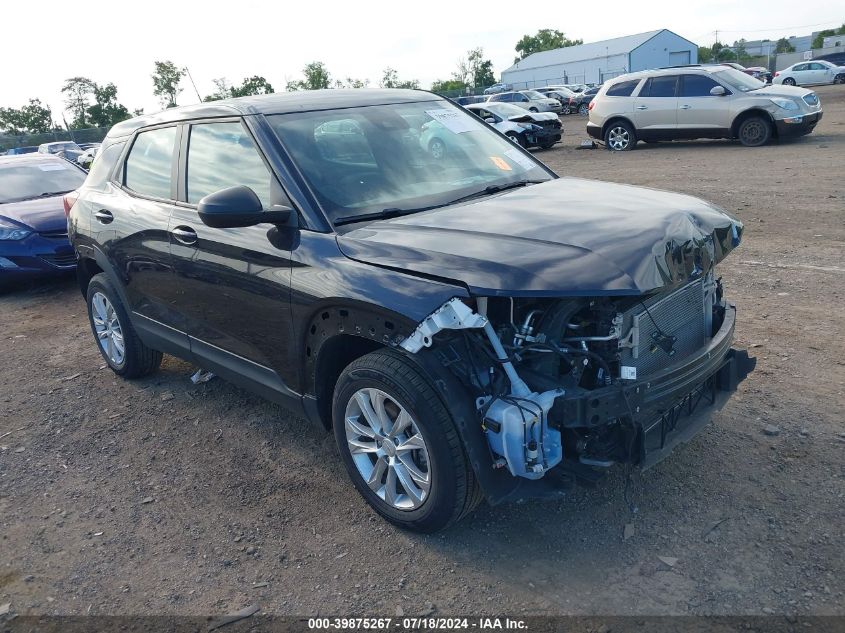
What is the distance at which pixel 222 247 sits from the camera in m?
3.84

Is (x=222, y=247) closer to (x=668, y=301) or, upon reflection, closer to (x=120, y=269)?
(x=120, y=269)

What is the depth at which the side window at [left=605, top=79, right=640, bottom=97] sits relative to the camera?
55.8 feet

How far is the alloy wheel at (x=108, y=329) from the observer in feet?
17.7

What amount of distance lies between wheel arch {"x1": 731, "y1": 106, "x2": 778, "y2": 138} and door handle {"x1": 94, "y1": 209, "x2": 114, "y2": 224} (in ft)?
46.3

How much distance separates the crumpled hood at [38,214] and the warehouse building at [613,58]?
66873 mm

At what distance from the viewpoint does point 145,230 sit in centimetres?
454

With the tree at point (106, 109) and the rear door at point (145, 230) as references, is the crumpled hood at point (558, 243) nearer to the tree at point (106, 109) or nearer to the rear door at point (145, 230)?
the rear door at point (145, 230)

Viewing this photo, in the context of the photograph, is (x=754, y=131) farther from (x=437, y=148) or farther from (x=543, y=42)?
(x=543, y=42)

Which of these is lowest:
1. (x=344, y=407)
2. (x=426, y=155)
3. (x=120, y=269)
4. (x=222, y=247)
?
(x=344, y=407)

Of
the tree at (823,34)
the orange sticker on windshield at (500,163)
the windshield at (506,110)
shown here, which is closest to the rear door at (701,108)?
the windshield at (506,110)

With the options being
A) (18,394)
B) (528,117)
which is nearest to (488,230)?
(18,394)

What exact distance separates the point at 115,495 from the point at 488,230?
8.30ft

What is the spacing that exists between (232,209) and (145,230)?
153cm

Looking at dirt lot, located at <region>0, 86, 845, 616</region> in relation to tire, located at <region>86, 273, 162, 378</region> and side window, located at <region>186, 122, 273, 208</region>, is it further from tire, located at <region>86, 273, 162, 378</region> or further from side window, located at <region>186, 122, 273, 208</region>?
side window, located at <region>186, 122, 273, 208</region>
